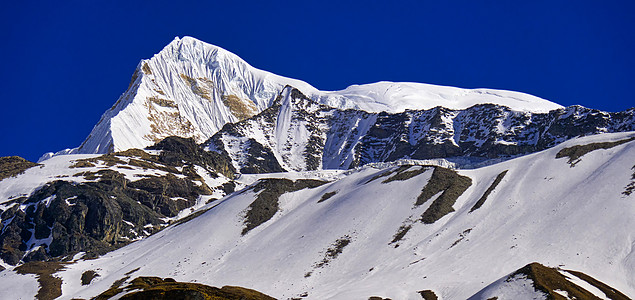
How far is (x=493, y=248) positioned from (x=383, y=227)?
2706cm

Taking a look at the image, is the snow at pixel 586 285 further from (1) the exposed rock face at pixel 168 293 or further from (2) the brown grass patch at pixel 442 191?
(1) the exposed rock face at pixel 168 293

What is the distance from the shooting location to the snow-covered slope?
10488 cm

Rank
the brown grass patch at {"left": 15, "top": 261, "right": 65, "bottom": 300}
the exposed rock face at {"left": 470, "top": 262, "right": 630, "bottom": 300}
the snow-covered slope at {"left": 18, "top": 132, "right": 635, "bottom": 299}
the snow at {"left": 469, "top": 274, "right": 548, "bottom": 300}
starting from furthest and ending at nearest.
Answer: the brown grass patch at {"left": 15, "top": 261, "right": 65, "bottom": 300}
the snow-covered slope at {"left": 18, "top": 132, "right": 635, "bottom": 299}
the exposed rock face at {"left": 470, "top": 262, "right": 630, "bottom": 300}
the snow at {"left": 469, "top": 274, "right": 548, "bottom": 300}

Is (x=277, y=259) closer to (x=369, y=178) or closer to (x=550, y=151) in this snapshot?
(x=369, y=178)

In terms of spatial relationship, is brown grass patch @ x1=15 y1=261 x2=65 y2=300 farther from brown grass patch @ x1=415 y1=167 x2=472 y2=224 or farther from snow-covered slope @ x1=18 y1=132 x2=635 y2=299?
brown grass patch @ x1=415 y1=167 x2=472 y2=224

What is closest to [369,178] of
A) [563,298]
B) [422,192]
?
[422,192]

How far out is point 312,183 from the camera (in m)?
192

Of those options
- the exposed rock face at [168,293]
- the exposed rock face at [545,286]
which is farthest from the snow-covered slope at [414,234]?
the exposed rock face at [168,293]

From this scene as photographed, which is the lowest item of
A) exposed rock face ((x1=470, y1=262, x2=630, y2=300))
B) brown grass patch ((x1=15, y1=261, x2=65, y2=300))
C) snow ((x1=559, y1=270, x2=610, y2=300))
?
snow ((x1=559, y1=270, x2=610, y2=300))

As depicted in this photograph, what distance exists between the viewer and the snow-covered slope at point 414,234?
104875mm

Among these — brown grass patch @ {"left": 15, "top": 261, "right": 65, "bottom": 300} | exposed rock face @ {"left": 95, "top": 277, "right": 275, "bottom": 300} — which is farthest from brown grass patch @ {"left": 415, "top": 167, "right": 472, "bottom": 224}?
exposed rock face @ {"left": 95, "top": 277, "right": 275, "bottom": 300}

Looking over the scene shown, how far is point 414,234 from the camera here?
12838 cm

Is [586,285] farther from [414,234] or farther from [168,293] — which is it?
[168,293]

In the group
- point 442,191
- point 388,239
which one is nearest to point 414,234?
point 388,239
